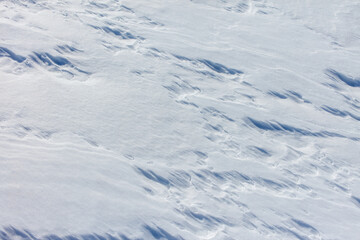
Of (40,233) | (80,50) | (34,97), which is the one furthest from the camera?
(80,50)

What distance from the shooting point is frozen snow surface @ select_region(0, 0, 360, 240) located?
269 centimetres

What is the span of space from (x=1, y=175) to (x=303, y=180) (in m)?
2.34

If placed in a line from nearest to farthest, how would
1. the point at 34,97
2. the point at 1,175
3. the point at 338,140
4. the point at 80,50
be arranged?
the point at 1,175 → the point at 34,97 → the point at 338,140 → the point at 80,50

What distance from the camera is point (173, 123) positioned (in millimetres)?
3521

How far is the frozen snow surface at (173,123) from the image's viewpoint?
2688 mm

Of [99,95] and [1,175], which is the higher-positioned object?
[99,95]

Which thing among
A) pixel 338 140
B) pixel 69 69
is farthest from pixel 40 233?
pixel 338 140

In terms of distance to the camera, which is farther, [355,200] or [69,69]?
[69,69]

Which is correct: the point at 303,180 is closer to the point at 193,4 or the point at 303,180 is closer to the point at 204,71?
the point at 204,71

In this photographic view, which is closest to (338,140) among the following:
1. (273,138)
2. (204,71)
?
(273,138)

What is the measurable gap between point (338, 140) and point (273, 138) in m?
0.67

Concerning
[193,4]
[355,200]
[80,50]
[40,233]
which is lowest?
[40,233]

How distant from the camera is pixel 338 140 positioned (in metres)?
3.74

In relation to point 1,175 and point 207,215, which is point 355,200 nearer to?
point 207,215
